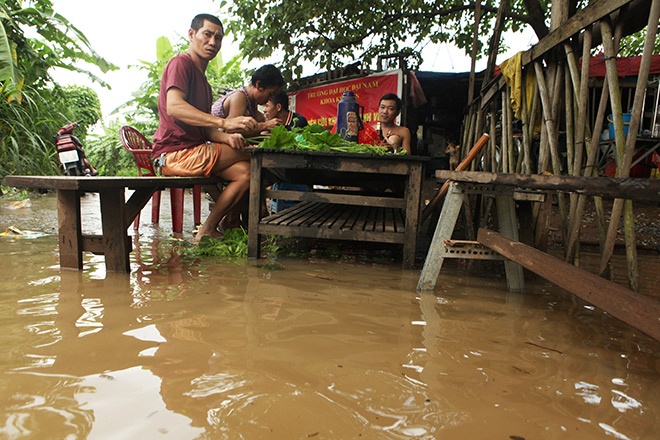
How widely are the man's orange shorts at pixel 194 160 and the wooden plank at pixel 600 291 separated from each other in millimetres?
2384

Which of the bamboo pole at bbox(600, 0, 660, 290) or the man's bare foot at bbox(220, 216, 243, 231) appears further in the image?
the man's bare foot at bbox(220, 216, 243, 231)

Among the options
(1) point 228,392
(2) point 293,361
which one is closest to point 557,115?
(2) point 293,361

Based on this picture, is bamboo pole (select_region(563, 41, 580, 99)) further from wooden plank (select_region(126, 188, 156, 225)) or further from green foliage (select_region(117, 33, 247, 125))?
green foliage (select_region(117, 33, 247, 125))

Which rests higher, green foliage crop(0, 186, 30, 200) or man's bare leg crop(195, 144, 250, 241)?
man's bare leg crop(195, 144, 250, 241)

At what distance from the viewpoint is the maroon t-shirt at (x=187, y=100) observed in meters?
3.27

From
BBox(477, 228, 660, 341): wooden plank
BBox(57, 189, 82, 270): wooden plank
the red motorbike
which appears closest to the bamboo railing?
BBox(477, 228, 660, 341): wooden plank

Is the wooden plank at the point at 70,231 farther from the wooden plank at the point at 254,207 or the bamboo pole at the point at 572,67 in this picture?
the bamboo pole at the point at 572,67

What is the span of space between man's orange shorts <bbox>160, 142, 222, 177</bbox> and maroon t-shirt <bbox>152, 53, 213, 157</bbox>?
0.06 metres

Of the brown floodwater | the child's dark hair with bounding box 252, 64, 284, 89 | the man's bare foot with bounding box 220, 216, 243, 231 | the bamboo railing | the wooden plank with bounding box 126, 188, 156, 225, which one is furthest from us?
the man's bare foot with bounding box 220, 216, 243, 231

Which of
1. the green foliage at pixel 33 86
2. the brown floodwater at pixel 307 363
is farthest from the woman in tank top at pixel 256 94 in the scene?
the green foliage at pixel 33 86

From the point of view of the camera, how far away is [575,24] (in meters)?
2.58

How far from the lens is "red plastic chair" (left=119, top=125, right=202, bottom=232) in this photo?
14.7 ft

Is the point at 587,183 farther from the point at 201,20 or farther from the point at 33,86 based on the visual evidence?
the point at 33,86

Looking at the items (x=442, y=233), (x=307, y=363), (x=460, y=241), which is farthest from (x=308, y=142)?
(x=307, y=363)
